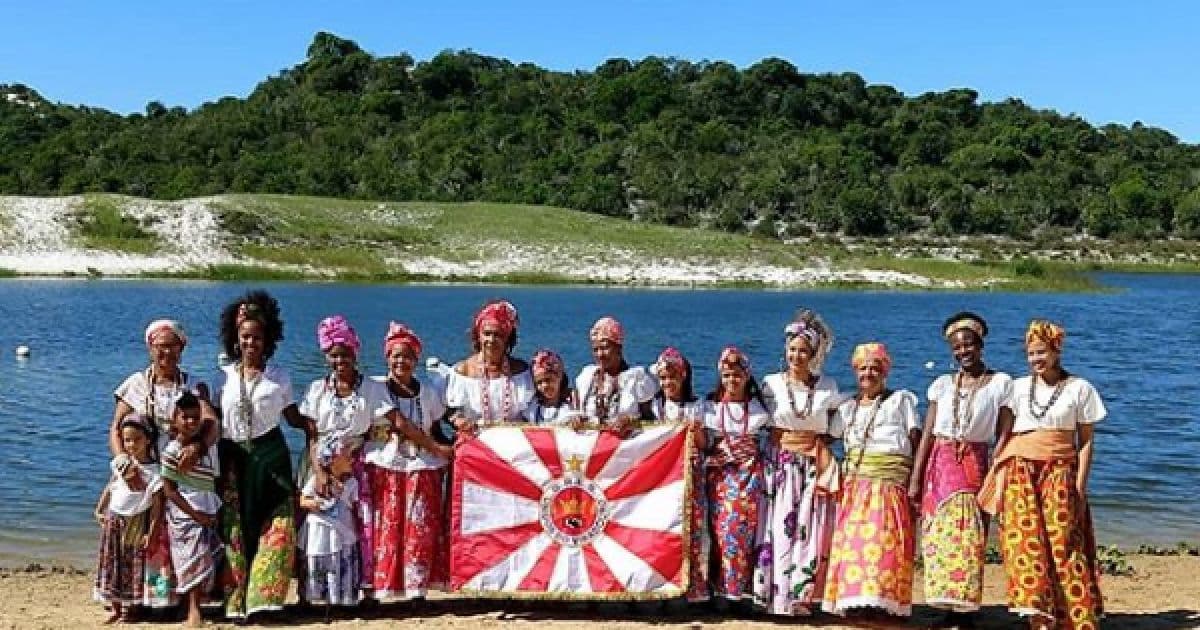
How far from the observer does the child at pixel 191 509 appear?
6.66 meters

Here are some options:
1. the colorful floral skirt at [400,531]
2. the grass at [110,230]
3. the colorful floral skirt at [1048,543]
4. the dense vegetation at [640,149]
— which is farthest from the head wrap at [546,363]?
the dense vegetation at [640,149]

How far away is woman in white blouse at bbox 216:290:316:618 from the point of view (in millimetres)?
6750

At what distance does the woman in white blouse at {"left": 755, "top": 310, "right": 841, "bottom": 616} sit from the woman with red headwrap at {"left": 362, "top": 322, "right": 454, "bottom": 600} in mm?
1722

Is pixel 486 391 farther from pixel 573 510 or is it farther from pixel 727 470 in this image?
pixel 727 470

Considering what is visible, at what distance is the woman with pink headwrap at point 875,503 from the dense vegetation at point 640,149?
2594 inches

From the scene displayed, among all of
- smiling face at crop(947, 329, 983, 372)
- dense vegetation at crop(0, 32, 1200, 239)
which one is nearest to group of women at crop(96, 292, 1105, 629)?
smiling face at crop(947, 329, 983, 372)

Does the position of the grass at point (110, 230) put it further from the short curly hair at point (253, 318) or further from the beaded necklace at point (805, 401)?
the beaded necklace at point (805, 401)

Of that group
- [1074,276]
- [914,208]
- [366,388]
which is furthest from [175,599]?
[914,208]

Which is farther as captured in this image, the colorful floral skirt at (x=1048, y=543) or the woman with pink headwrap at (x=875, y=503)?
the woman with pink headwrap at (x=875, y=503)

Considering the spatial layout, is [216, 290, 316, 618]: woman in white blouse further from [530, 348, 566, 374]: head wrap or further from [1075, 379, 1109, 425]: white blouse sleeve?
[1075, 379, 1109, 425]: white blouse sleeve

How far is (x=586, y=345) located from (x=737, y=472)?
1875cm

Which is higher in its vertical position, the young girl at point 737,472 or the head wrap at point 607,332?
the head wrap at point 607,332

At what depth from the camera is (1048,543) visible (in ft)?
21.6

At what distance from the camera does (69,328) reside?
2714cm
